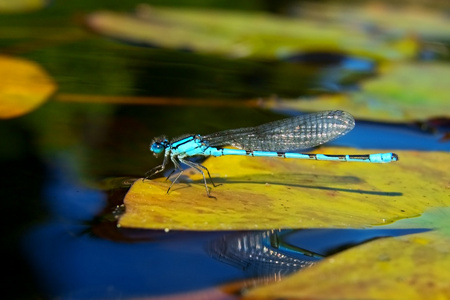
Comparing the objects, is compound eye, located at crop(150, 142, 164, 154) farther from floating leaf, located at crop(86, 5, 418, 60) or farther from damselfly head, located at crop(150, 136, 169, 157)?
floating leaf, located at crop(86, 5, 418, 60)

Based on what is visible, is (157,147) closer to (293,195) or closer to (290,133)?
(290,133)

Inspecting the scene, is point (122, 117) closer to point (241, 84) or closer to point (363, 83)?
point (241, 84)

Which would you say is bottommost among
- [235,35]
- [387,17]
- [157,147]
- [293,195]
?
[293,195]

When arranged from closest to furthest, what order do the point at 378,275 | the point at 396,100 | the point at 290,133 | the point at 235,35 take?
the point at 378,275 < the point at 290,133 < the point at 396,100 < the point at 235,35

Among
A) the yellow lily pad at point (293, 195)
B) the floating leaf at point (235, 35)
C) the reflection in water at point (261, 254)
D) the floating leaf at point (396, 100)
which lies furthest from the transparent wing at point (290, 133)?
the floating leaf at point (235, 35)

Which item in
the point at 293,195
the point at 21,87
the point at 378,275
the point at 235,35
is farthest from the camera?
the point at 235,35

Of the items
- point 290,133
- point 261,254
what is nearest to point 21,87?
point 290,133
